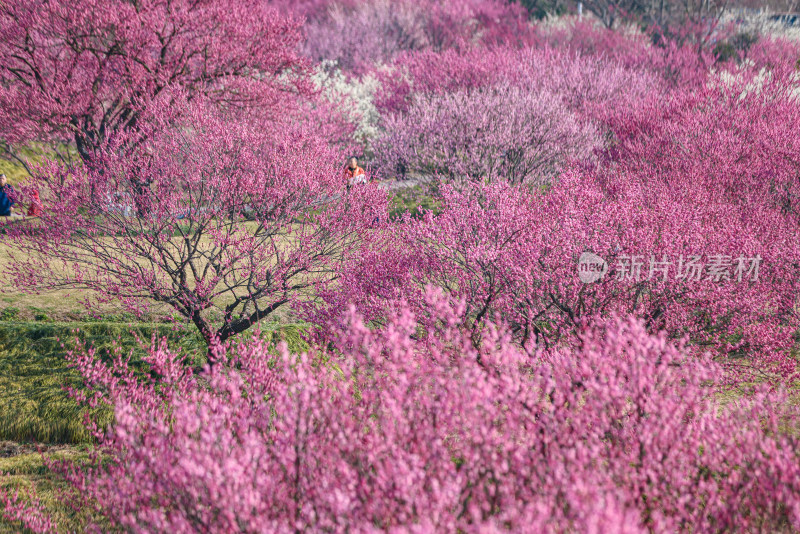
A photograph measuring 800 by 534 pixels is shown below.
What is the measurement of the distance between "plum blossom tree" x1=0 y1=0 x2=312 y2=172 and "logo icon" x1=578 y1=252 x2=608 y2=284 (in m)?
11.9

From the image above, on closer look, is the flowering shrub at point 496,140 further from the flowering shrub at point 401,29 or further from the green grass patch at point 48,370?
the flowering shrub at point 401,29

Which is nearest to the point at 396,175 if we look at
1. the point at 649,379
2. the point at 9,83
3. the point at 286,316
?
the point at 286,316

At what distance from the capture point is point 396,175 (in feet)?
69.7

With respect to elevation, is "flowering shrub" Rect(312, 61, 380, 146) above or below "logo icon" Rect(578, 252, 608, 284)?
below

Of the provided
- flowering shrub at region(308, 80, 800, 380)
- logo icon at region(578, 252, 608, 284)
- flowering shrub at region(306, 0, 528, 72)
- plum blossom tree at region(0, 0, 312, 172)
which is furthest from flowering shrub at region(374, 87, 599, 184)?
→ flowering shrub at region(306, 0, 528, 72)

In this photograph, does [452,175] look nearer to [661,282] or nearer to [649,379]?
[661,282]

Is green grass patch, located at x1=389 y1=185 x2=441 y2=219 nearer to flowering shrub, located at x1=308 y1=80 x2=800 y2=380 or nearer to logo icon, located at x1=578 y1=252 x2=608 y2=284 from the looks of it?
flowering shrub, located at x1=308 y1=80 x2=800 y2=380

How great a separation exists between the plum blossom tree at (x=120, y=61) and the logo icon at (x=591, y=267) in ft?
39.2

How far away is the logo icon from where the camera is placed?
803 cm

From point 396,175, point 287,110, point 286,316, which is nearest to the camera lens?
point 286,316

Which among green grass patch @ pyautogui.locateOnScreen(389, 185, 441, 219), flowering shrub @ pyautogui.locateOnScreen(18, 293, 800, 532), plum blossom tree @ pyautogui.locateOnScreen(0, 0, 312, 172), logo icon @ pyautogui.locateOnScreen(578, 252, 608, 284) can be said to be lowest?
green grass patch @ pyautogui.locateOnScreen(389, 185, 441, 219)

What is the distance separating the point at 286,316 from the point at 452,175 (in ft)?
30.3

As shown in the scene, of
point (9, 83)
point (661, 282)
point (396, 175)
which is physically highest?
point (9, 83)

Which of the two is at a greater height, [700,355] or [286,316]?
[700,355]
